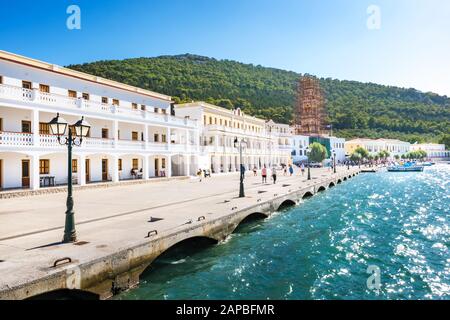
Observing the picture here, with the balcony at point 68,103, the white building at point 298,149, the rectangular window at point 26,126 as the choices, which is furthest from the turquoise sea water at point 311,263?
the white building at point 298,149

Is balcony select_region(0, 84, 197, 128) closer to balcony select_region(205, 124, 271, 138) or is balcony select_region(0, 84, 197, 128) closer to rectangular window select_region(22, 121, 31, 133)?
rectangular window select_region(22, 121, 31, 133)

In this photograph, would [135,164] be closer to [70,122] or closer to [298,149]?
[70,122]

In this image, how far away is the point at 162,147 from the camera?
38.5 metres

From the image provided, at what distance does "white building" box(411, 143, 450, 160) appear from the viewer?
141 m

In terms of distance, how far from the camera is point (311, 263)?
11.1 meters

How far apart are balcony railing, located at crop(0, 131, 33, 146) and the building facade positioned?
103m

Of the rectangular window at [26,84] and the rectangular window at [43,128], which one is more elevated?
the rectangular window at [26,84]

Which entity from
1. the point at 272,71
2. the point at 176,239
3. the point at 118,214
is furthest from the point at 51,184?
the point at 272,71

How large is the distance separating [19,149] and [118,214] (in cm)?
1359

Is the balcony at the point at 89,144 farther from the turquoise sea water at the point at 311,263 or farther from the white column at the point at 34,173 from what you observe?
the turquoise sea water at the point at 311,263

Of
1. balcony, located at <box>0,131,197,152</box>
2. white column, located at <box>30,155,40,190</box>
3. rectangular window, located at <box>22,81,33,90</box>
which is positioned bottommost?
white column, located at <box>30,155,40,190</box>

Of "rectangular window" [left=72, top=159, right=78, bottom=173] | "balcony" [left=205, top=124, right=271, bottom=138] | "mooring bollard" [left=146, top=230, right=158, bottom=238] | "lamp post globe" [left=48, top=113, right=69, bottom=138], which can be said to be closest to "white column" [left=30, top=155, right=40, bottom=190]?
"rectangular window" [left=72, top=159, right=78, bottom=173]

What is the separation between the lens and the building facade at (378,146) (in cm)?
11894

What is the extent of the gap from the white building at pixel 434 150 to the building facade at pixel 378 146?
12.7 feet
